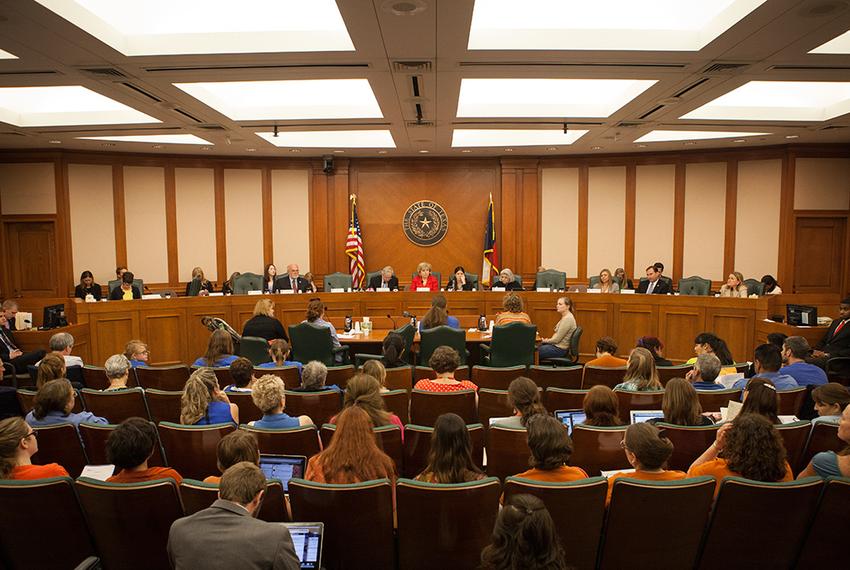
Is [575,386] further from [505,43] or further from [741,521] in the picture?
[505,43]

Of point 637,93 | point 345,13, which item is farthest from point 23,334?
point 637,93

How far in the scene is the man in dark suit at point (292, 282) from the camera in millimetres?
10250

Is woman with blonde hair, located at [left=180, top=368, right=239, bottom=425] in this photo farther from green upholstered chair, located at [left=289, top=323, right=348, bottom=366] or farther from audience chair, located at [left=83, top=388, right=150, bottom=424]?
green upholstered chair, located at [left=289, top=323, right=348, bottom=366]

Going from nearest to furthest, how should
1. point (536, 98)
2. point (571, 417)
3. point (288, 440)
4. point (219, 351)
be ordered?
point (288, 440)
point (571, 417)
point (219, 351)
point (536, 98)

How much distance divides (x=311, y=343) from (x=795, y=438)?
497cm

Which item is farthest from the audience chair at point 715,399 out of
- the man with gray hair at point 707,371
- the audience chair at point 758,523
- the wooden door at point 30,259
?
the wooden door at point 30,259

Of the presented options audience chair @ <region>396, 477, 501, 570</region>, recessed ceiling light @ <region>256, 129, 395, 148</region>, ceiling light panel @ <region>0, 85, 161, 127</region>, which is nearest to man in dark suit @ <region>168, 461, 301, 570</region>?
audience chair @ <region>396, 477, 501, 570</region>

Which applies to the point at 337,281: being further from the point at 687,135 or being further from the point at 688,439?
the point at 688,439

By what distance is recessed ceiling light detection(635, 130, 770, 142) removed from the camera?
31.0 ft

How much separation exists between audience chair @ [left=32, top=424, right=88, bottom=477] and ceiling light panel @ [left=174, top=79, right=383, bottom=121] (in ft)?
16.6

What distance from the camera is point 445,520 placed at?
2590mm

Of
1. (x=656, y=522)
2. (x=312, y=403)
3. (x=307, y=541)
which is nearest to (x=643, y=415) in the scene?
(x=656, y=522)

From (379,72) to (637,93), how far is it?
9.80ft

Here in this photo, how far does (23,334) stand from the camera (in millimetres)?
7352
